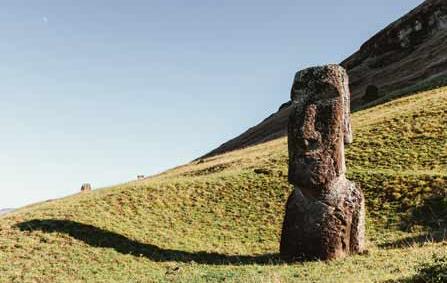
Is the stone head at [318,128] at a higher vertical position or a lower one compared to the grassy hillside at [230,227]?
higher

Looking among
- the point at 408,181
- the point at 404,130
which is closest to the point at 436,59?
the point at 404,130

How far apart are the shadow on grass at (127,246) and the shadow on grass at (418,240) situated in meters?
4.86

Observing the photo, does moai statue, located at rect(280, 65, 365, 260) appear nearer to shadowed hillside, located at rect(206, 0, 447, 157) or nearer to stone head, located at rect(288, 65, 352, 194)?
stone head, located at rect(288, 65, 352, 194)

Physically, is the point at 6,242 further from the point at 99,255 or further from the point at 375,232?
the point at 375,232

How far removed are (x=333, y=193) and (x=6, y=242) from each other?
15838mm

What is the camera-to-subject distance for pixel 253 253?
24.3 metres

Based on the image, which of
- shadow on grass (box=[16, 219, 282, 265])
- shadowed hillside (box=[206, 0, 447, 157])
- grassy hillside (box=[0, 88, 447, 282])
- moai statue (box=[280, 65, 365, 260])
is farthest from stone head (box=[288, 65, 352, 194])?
shadowed hillside (box=[206, 0, 447, 157])

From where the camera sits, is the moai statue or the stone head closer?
the moai statue

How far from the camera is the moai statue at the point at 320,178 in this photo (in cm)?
1998

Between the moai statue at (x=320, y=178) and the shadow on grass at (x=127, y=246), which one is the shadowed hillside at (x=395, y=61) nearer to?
the moai statue at (x=320, y=178)

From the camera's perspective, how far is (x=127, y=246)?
82.8ft

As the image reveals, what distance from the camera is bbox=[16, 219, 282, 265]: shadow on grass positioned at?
22.3 meters


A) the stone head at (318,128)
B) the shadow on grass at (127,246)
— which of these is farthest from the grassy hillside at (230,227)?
the stone head at (318,128)

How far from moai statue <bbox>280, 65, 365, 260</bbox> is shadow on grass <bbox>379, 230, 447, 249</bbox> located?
6.11 ft
